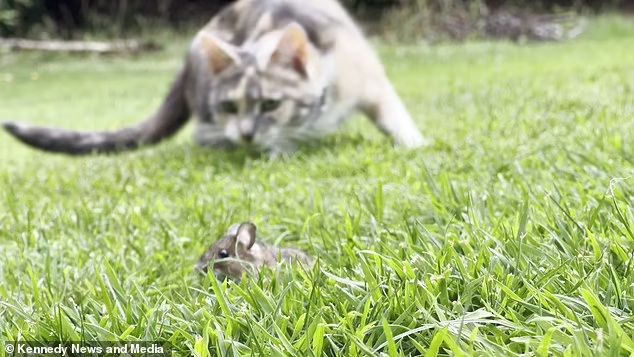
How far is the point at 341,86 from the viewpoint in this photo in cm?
315

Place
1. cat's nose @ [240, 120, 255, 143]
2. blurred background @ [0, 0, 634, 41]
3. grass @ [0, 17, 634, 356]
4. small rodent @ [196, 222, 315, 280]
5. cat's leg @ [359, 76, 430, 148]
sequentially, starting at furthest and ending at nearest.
Answer: blurred background @ [0, 0, 634, 41], cat's leg @ [359, 76, 430, 148], cat's nose @ [240, 120, 255, 143], small rodent @ [196, 222, 315, 280], grass @ [0, 17, 634, 356]

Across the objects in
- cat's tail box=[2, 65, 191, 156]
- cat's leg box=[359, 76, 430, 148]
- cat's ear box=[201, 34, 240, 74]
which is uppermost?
cat's ear box=[201, 34, 240, 74]

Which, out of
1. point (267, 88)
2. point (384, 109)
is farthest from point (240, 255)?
point (384, 109)

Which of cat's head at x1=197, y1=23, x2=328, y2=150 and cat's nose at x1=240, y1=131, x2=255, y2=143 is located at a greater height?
cat's head at x1=197, y1=23, x2=328, y2=150

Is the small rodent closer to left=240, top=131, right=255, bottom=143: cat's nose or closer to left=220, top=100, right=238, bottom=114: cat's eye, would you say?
left=240, top=131, right=255, bottom=143: cat's nose

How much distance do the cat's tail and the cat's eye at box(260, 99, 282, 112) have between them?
0.75 meters

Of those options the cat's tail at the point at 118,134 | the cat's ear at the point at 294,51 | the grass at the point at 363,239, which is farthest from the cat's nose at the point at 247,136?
the cat's tail at the point at 118,134

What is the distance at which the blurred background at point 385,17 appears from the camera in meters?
10.0

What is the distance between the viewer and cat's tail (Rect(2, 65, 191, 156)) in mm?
3156

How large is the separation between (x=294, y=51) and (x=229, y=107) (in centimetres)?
36

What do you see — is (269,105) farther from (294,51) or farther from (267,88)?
(294,51)

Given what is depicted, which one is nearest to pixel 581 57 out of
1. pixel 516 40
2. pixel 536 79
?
pixel 536 79

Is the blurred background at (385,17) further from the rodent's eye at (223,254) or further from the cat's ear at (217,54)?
the rodent's eye at (223,254)

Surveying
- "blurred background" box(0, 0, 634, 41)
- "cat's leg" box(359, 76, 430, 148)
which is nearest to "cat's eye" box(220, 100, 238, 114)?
"cat's leg" box(359, 76, 430, 148)
